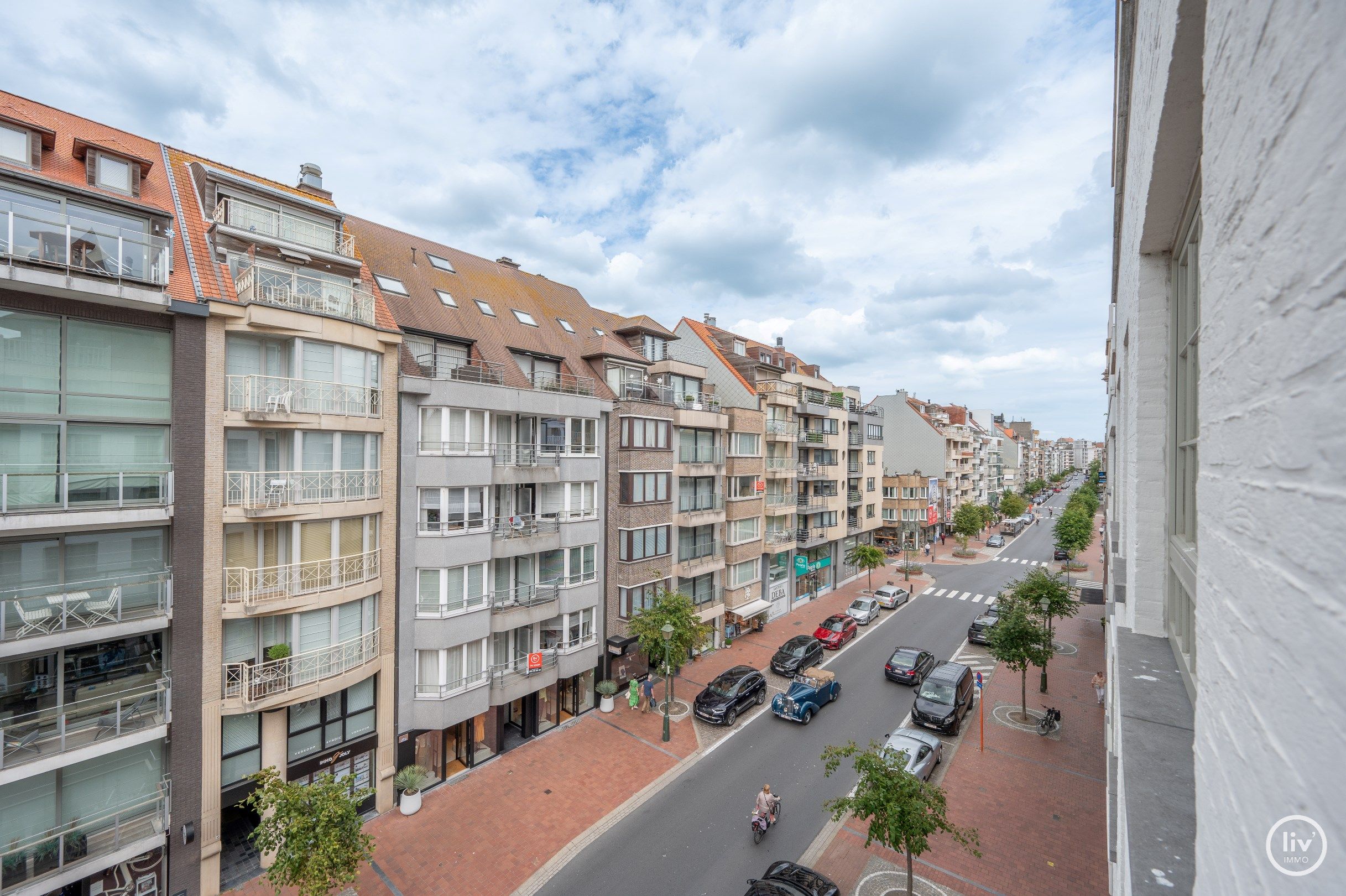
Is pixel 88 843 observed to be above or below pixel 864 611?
above

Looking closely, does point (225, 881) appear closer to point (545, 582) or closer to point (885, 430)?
point (545, 582)

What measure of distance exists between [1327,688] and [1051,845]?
1913 cm

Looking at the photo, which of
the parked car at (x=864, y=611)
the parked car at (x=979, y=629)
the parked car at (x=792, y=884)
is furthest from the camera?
the parked car at (x=864, y=611)

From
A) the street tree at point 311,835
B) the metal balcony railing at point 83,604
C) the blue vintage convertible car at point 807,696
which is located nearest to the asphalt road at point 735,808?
the blue vintage convertible car at point 807,696

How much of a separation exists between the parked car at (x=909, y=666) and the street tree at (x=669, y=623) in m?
8.39

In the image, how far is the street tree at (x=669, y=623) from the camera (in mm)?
21594

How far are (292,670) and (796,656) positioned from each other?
61.4 ft

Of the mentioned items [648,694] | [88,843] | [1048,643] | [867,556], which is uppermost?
[867,556]

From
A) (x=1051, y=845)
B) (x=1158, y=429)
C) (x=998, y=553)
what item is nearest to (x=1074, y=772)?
(x=1051, y=845)

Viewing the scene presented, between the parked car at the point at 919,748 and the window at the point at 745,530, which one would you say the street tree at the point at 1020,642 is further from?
the window at the point at 745,530

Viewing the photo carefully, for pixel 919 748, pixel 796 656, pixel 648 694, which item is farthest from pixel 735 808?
pixel 796 656

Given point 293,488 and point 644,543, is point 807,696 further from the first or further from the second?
point 293,488

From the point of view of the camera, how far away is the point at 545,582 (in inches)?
813

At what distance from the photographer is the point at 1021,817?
16.3 meters
